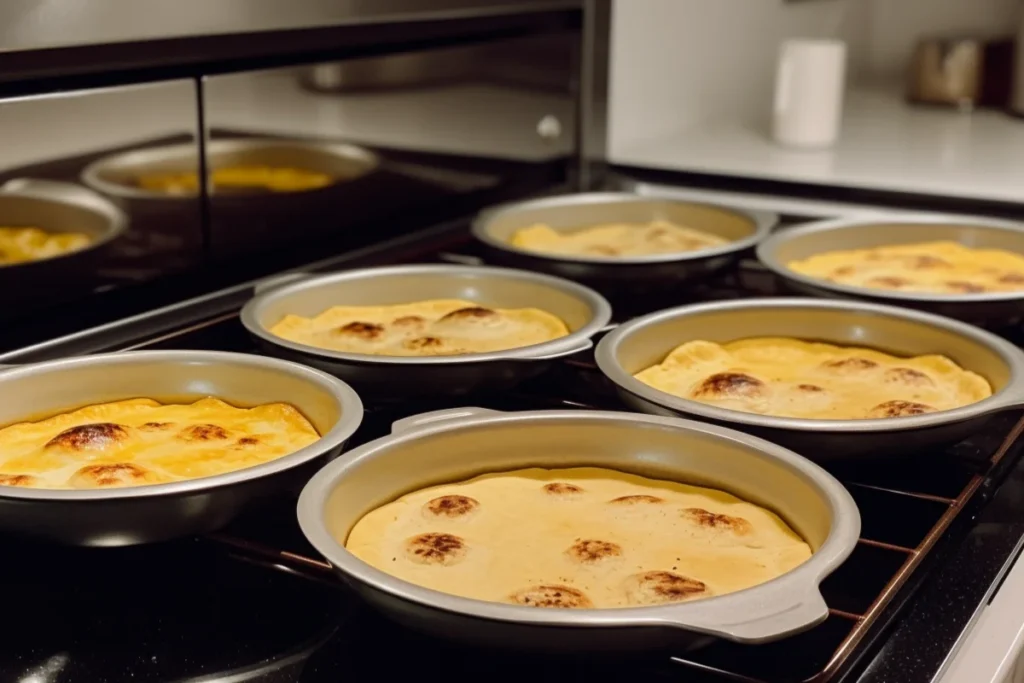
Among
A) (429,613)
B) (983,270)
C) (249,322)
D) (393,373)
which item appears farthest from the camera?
(983,270)

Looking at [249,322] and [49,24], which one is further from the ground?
[49,24]

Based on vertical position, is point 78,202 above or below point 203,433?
above

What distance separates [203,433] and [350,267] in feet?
2.02

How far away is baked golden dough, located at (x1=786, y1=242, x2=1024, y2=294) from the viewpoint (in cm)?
161

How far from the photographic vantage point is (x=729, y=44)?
2604 mm

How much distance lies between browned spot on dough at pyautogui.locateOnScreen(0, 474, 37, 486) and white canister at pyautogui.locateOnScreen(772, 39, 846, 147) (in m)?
1.71

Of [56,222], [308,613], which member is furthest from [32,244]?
[308,613]

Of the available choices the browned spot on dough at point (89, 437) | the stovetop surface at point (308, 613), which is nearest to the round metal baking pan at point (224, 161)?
the browned spot on dough at point (89, 437)

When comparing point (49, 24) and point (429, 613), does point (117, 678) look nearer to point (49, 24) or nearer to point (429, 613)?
point (429, 613)

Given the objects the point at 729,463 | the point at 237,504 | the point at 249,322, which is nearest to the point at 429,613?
the point at 237,504

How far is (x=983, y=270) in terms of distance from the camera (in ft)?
5.46

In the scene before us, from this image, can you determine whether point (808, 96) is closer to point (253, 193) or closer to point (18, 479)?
point (253, 193)

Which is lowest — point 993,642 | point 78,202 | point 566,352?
point 993,642

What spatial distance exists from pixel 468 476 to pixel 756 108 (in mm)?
1980
